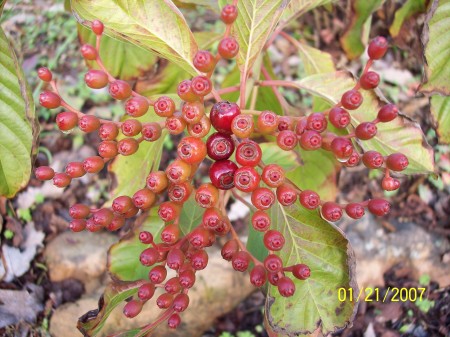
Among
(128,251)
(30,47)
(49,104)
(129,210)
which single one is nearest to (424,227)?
(128,251)

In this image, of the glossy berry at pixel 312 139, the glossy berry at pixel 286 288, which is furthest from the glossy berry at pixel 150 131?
the glossy berry at pixel 286 288

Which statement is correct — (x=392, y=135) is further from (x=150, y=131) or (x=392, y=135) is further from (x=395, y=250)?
(x=395, y=250)

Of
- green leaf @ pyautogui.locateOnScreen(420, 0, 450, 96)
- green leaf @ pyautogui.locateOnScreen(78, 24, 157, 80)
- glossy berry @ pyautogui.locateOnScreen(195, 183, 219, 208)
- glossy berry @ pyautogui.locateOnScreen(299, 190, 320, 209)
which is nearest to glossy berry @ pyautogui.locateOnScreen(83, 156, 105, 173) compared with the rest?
glossy berry @ pyautogui.locateOnScreen(195, 183, 219, 208)

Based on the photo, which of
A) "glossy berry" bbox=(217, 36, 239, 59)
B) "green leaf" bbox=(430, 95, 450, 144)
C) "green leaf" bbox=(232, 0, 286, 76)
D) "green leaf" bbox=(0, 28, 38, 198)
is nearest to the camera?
"glossy berry" bbox=(217, 36, 239, 59)

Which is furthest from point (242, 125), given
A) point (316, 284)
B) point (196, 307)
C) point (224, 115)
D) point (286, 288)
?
point (196, 307)

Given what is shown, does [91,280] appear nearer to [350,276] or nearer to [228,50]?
[350,276]

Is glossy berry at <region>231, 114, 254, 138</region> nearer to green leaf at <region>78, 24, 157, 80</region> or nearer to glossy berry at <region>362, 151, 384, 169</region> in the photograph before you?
glossy berry at <region>362, 151, 384, 169</region>

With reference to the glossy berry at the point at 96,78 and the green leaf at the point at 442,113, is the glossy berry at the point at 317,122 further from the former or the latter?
the green leaf at the point at 442,113
